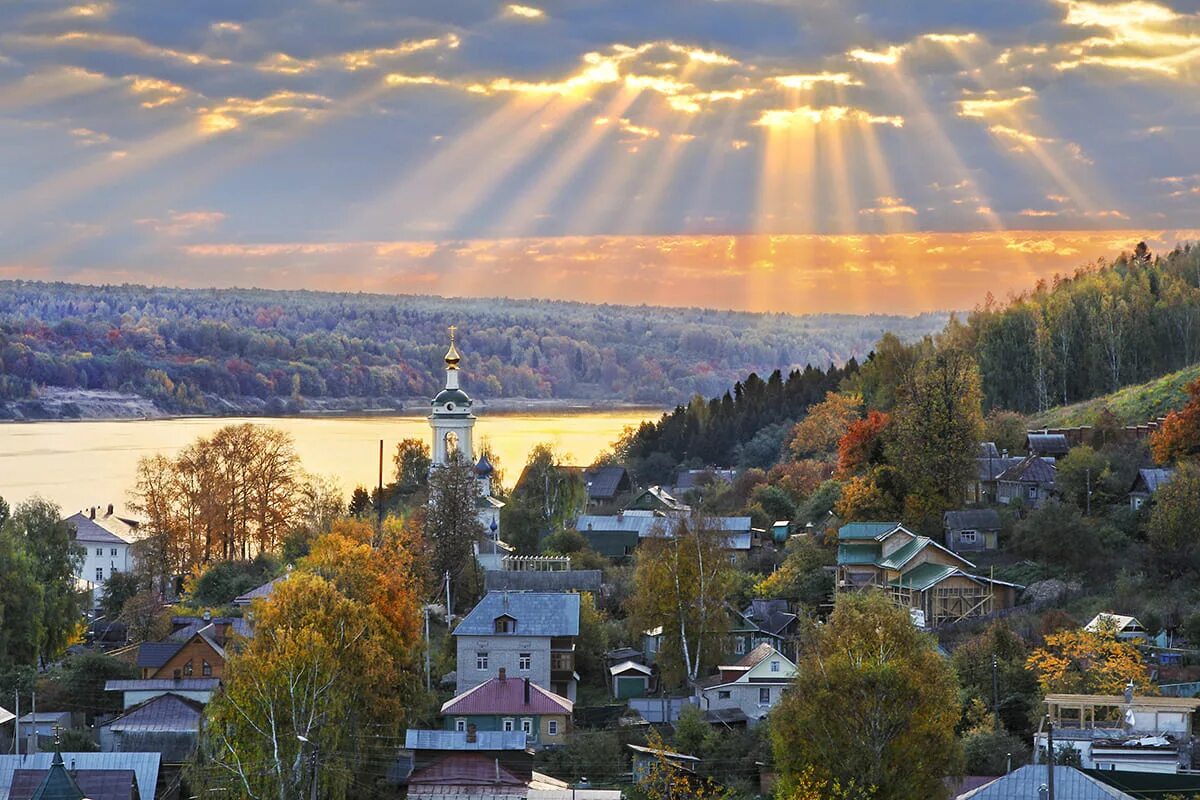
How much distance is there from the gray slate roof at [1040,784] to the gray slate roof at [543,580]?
19.4 m

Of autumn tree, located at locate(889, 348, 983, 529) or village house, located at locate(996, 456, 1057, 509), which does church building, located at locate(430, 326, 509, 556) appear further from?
village house, located at locate(996, 456, 1057, 509)

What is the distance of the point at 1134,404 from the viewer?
185 feet

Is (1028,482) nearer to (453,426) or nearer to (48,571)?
(453,426)

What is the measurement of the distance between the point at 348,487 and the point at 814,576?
51290mm

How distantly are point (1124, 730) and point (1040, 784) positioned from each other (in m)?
4.31

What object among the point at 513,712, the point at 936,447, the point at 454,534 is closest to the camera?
the point at 513,712

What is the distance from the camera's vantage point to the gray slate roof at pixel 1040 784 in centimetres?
2370

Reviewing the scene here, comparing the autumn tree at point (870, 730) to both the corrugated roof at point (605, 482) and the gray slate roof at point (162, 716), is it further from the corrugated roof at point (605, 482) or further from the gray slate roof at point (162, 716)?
the corrugated roof at point (605, 482)

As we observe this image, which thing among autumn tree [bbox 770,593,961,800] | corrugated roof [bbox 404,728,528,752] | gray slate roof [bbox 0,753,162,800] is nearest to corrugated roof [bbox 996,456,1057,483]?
autumn tree [bbox 770,593,961,800]

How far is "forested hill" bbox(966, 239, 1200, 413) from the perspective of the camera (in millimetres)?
68125

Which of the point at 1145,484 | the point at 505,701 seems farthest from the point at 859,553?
the point at 505,701

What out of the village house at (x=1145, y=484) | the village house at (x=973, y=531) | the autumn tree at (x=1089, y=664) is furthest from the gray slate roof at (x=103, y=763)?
the village house at (x=1145, y=484)

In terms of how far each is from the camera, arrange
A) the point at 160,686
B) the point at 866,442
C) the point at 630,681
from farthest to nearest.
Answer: the point at 866,442 < the point at 630,681 < the point at 160,686

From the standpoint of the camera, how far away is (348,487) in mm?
88625
